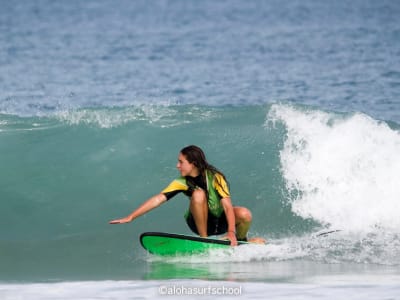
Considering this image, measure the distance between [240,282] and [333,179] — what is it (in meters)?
3.79

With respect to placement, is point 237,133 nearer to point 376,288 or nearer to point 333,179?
point 333,179

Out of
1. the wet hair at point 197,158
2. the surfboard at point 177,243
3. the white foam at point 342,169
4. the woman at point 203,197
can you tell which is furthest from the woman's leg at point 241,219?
the white foam at point 342,169

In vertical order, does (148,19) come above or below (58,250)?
above

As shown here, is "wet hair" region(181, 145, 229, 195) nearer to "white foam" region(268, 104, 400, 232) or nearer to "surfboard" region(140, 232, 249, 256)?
"surfboard" region(140, 232, 249, 256)

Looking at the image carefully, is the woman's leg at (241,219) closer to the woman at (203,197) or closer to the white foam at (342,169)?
the woman at (203,197)

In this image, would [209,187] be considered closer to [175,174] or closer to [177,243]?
[177,243]

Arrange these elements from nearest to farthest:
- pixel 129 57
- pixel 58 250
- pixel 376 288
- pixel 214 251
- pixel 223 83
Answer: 1. pixel 376 288
2. pixel 214 251
3. pixel 58 250
4. pixel 223 83
5. pixel 129 57

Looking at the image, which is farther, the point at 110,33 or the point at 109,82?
the point at 110,33

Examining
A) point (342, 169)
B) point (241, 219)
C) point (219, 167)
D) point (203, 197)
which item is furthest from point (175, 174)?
point (203, 197)

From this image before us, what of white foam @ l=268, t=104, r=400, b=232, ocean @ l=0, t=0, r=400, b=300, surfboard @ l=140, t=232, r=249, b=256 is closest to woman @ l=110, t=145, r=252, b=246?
surfboard @ l=140, t=232, r=249, b=256

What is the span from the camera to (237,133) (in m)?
14.0

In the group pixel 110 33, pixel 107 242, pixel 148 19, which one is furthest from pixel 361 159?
pixel 148 19

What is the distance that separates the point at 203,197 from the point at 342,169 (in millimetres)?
3242

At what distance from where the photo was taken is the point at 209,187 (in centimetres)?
980
